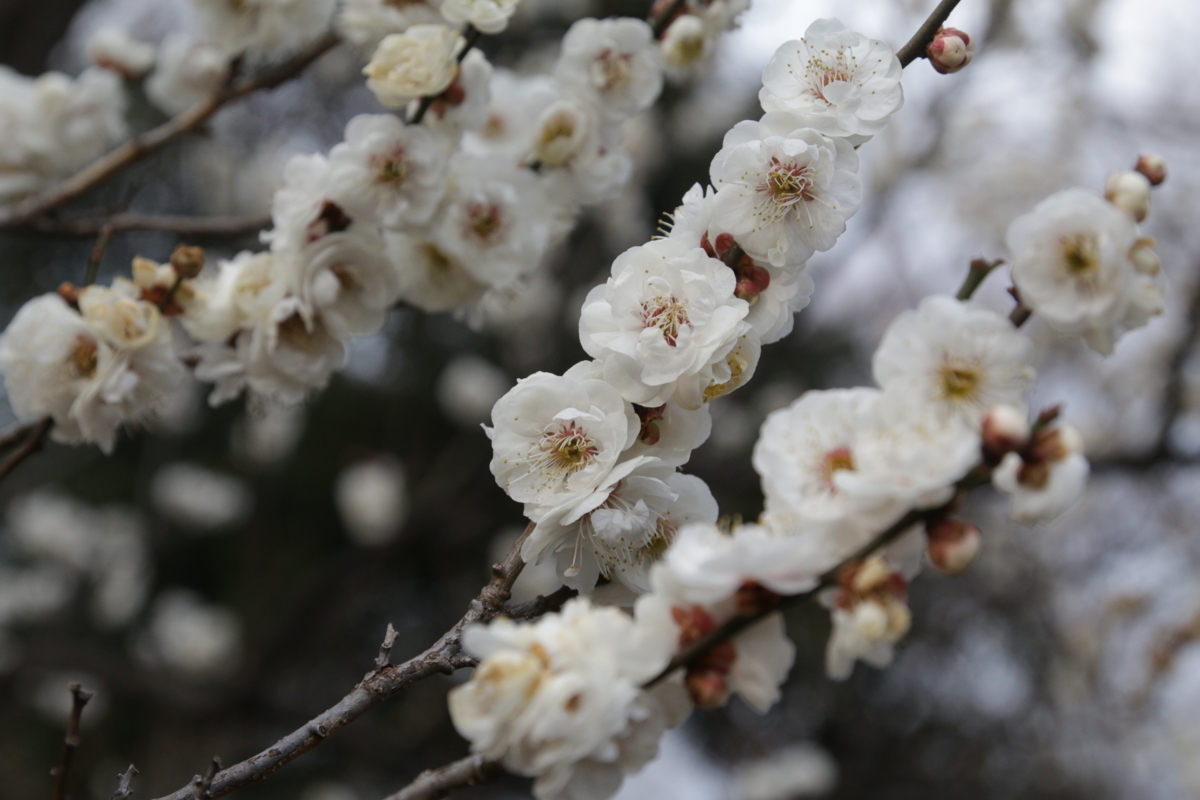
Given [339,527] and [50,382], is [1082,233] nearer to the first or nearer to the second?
[50,382]

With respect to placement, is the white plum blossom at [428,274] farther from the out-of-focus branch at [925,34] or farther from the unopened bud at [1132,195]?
the unopened bud at [1132,195]

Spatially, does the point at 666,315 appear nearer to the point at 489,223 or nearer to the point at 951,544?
the point at 951,544

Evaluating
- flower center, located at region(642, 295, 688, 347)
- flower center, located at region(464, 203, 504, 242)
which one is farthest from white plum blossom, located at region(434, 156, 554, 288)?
flower center, located at region(642, 295, 688, 347)

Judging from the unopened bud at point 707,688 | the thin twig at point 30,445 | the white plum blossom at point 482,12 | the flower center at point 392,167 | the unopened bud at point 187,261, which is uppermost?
the white plum blossom at point 482,12

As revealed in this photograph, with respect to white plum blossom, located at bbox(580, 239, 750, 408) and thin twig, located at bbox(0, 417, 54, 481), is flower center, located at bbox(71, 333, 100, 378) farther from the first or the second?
white plum blossom, located at bbox(580, 239, 750, 408)

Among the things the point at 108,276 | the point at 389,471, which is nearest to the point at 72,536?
the point at 108,276

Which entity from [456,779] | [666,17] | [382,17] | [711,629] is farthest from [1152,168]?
[382,17]

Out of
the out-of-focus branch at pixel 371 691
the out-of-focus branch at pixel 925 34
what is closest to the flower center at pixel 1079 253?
the out-of-focus branch at pixel 925 34
